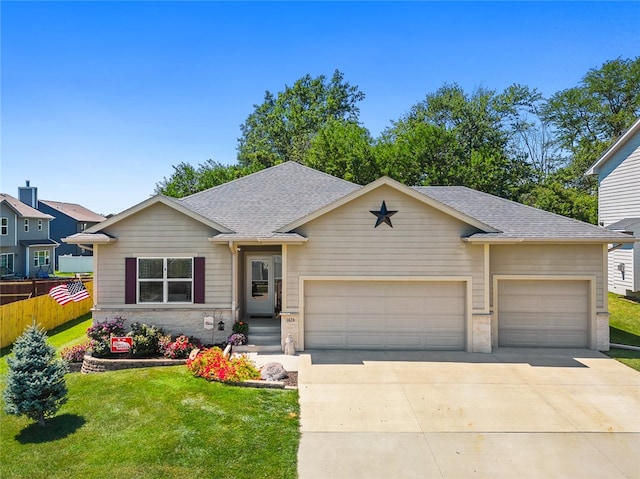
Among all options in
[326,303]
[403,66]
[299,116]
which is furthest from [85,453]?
[299,116]

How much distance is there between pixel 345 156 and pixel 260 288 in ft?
53.9

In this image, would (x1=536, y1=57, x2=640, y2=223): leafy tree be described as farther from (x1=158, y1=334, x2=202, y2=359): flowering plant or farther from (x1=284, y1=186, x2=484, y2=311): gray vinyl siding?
(x1=158, y1=334, x2=202, y2=359): flowering plant

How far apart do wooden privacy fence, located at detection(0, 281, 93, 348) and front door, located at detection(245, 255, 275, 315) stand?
7.16 m

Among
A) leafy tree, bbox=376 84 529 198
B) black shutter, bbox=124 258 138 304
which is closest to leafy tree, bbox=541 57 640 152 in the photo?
leafy tree, bbox=376 84 529 198

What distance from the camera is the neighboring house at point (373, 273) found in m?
11.7

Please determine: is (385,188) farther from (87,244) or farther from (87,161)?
(87,161)

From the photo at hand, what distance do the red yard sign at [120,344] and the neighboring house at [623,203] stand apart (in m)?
19.4

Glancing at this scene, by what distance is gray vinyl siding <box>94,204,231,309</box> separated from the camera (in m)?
11.8

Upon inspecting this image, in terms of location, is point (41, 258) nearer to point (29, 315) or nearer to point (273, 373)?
point (29, 315)

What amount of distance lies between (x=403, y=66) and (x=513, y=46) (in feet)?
16.0

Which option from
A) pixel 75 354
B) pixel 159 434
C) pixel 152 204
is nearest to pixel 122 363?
pixel 75 354

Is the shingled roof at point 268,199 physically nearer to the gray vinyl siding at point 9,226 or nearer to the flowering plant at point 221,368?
the flowering plant at point 221,368

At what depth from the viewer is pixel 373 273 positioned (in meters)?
11.8

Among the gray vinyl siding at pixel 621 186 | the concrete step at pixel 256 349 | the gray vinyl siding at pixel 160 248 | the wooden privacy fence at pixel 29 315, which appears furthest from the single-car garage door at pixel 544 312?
the wooden privacy fence at pixel 29 315
